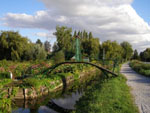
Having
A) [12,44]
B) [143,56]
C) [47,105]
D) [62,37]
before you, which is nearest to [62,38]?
[62,37]

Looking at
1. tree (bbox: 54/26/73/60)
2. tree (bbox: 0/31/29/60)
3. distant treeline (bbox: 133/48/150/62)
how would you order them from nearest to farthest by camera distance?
tree (bbox: 0/31/29/60) → tree (bbox: 54/26/73/60) → distant treeline (bbox: 133/48/150/62)

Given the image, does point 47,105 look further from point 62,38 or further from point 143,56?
point 143,56

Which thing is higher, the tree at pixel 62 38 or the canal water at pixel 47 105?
the tree at pixel 62 38

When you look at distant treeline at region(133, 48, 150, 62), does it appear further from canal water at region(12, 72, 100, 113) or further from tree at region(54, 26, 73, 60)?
canal water at region(12, 72, 100, 113)

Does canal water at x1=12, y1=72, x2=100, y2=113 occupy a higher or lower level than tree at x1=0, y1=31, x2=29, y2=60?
lower

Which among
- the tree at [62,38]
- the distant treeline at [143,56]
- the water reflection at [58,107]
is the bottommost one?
the water reflection at [58,107]

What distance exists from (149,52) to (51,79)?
196 ft

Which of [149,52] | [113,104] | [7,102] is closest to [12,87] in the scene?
[7,102]

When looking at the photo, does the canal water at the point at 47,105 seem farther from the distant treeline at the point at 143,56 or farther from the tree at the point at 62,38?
the distant treeline at the point at 143,56

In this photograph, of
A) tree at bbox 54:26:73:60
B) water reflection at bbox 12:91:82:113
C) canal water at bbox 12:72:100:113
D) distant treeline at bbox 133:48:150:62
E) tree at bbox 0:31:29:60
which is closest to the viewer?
water reflection at bbox 12:91:82:113

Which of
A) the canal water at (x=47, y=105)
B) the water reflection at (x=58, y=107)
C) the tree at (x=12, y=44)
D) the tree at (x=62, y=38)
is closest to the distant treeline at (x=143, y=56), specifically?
the tree at (x=62, y=38)

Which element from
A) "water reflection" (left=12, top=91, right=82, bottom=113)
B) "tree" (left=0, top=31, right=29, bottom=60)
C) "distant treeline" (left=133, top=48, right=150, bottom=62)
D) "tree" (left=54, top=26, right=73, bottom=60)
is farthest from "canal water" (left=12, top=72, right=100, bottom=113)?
"distant treeline" (left=133, top=48, right=150, bottom=62)

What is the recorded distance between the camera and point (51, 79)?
1465 centimetres

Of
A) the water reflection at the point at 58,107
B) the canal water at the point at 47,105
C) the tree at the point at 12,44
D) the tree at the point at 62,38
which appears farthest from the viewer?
the tree at the point at 62,38
